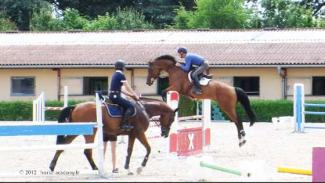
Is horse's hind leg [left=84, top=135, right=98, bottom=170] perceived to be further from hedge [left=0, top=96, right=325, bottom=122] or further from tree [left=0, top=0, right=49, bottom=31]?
tree [left=0, top=0, right=49, bottom=31]

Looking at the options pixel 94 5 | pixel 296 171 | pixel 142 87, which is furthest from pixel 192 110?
pixel 94 5

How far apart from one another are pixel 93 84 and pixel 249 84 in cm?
776

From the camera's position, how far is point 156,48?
4291 cm

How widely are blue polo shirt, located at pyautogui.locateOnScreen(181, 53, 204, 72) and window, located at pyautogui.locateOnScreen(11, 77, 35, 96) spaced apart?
76.8 feet

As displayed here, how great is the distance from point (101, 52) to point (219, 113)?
8.32m

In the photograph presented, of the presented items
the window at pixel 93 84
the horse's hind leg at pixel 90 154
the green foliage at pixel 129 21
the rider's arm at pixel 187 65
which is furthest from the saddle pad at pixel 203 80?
the green foliage at pixel 129 21

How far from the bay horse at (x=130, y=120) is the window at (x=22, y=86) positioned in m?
27.2

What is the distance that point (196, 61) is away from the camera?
66.6 feet

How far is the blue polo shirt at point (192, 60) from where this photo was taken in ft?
66.5

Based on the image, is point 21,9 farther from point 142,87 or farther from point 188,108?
point 188,108

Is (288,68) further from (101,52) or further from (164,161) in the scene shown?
(164,161)

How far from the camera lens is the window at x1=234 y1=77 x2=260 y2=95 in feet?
133

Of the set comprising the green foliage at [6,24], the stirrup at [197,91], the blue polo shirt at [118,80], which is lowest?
the stirrup at [197,91]

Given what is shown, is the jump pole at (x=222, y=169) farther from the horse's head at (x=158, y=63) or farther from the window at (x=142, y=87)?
the window at (x=142, y=87)
